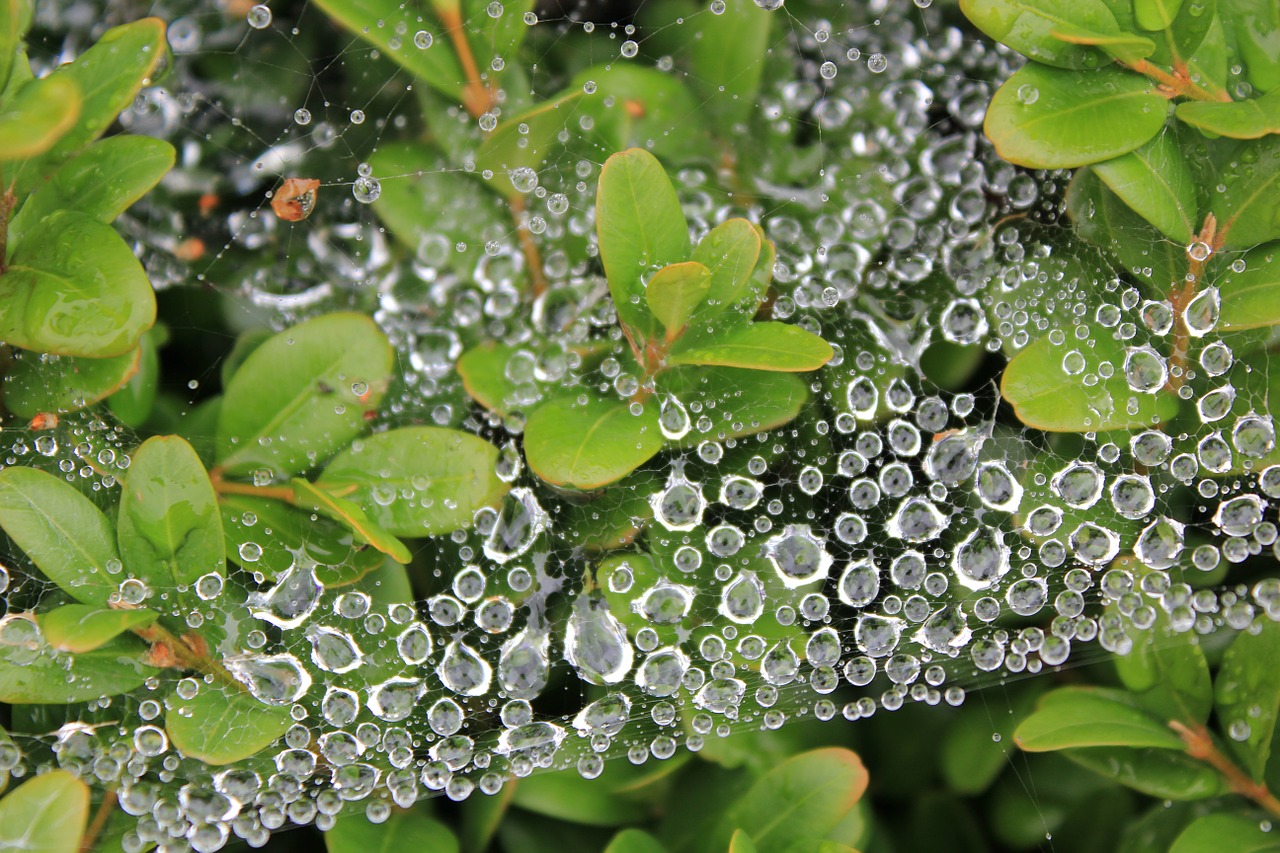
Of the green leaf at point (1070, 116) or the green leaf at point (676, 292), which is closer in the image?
the green leaf at point (676, 292)

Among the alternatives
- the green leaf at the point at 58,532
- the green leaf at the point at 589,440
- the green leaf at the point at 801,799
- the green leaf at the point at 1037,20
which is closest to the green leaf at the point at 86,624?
the green leaf at the point at 58,532

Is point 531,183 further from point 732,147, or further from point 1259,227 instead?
point 1259,227

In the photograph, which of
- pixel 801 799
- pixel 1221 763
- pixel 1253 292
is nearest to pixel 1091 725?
pixel 1221 763

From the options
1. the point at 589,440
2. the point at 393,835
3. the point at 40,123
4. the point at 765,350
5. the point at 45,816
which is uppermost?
the point at 40,123

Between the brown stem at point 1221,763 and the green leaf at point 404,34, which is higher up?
the green leaf at point 404,34

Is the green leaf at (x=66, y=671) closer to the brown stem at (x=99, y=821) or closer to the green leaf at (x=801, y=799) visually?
the brown stem at (x=99, y=821)

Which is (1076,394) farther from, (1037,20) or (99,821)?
(99,821)
